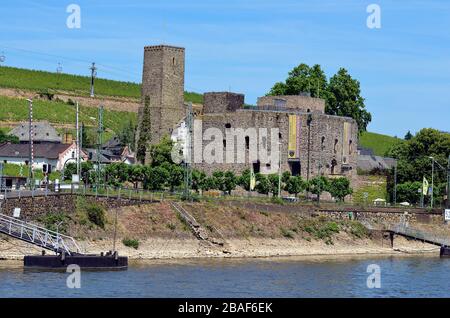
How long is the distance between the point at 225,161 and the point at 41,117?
57.5 meters

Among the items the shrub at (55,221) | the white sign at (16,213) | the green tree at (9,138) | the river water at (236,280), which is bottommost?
the river water at (236,280)

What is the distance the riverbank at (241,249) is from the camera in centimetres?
8993

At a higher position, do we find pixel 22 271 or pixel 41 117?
pixel 41 117

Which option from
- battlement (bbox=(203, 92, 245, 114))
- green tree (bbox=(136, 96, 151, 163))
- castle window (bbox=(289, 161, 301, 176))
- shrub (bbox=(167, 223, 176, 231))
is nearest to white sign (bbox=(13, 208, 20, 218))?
shrub (bbox=(167, 223, 176, 231))

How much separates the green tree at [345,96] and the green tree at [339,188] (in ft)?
102

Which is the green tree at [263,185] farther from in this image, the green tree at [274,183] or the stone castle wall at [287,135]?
the stone castle wall at [287,135]

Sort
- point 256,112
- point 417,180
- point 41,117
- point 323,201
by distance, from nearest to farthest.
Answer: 1. point 323,201
2. point 256,112
3. point 417,180
4. point 41,117

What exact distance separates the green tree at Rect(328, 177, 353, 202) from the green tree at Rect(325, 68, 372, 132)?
102 ft

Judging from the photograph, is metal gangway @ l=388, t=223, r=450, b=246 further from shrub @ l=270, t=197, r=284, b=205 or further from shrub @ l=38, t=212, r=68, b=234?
shrub @ l=38, t=212, r=68, b=234

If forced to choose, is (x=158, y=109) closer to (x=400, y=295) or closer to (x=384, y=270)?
(x=384, y=270)

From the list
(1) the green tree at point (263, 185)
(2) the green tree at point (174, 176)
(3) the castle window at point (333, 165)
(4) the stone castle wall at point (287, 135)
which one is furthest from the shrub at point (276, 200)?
(3) the castle window at point (333, 165)

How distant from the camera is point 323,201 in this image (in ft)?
413

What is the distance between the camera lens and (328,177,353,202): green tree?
429ft
